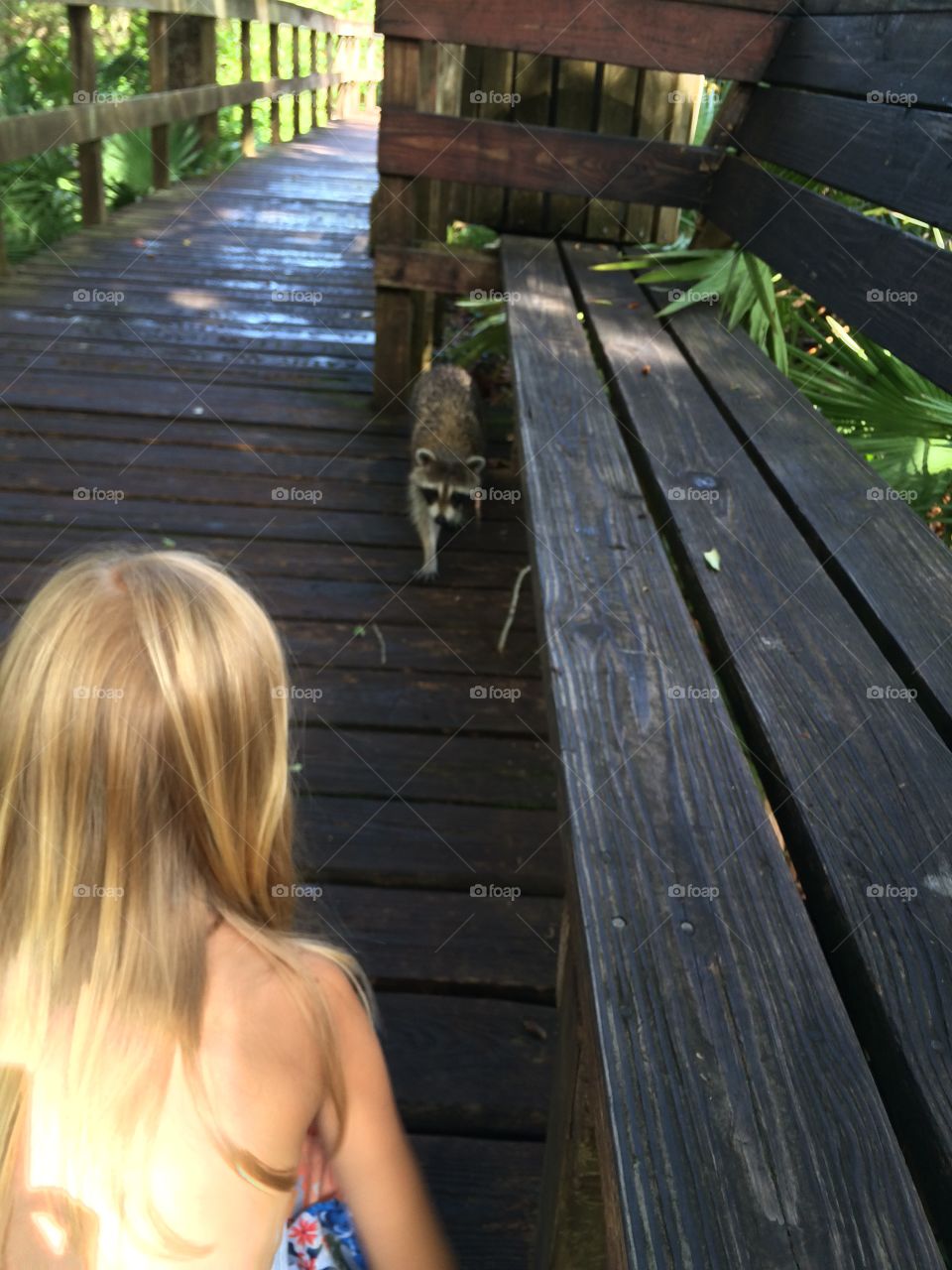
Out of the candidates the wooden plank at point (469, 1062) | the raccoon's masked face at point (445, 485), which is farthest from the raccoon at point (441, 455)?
the wooden plank at point (469, 1062)

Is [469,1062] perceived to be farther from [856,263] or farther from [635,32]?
[635,32]

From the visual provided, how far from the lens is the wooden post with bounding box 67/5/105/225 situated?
6.26 metres

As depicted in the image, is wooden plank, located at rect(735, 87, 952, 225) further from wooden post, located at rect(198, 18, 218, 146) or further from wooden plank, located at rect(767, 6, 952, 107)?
wooden post, located at rect(198, 18, 218, 146)

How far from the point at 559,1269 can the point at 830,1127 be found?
62cm

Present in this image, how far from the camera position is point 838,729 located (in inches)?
56.9

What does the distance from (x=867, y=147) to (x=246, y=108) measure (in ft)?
29.2

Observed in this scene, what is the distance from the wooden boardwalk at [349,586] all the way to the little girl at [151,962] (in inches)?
27.5

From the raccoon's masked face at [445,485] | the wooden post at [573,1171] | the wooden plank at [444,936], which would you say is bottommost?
the wooden plank at [444,936]

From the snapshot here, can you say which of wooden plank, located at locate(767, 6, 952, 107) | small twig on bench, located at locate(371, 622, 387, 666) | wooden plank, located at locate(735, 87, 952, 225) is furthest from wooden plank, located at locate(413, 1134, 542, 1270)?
wooden plank, located at locate(767, 6, 952, 107)

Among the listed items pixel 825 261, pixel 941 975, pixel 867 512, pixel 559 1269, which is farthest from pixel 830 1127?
pixel 825 261

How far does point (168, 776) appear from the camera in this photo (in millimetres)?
1189

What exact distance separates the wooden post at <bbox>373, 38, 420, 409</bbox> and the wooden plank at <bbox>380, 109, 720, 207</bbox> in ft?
0.35

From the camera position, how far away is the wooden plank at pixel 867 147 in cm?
248

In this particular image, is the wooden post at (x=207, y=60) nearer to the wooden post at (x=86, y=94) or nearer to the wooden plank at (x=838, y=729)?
the wooden post at (x=86, y=94)
